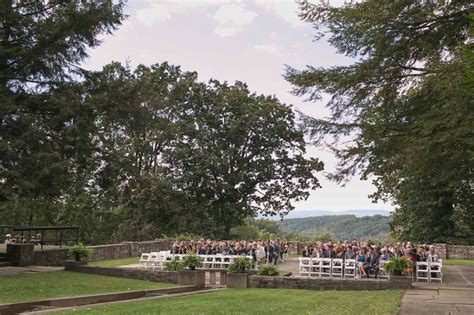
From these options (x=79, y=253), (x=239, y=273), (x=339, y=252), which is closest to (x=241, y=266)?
(x=239, y=273)

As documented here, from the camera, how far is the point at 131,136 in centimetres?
4462

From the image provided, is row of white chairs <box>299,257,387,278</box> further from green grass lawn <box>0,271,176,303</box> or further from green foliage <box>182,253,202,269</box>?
green grass lawn <box>0,271,176,303</box>

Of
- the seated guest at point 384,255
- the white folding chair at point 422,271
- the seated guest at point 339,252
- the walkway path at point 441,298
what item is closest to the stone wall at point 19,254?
the seated guest at point 339,252

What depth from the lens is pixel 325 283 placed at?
17.1 metres

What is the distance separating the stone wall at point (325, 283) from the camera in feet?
53.2

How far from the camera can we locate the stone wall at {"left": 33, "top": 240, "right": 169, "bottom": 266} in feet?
76.9

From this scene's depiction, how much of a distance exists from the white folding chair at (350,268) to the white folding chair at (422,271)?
2.22 m

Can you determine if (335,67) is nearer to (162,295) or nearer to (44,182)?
(162,295)

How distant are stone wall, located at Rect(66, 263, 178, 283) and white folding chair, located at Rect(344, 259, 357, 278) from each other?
21.3ft

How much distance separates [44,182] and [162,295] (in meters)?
6.88

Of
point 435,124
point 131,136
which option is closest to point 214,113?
point 131,136

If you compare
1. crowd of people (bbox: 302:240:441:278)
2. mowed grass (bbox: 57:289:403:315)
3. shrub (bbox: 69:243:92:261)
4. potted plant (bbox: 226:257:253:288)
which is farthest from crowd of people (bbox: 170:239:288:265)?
mowed grass (bbox: 57:289:403:315)

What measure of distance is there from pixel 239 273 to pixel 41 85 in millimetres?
11135

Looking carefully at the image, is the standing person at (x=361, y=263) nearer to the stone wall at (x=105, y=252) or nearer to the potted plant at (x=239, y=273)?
the potted plant at (x=239, y=273)
